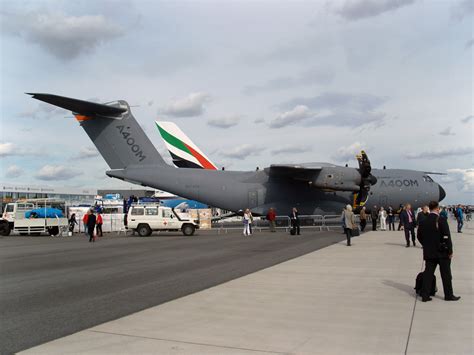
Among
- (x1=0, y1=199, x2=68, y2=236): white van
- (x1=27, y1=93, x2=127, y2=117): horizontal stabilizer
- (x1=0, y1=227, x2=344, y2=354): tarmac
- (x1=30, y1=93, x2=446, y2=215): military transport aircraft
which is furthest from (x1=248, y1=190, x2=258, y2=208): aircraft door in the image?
(x1=0, y1=199, x2=68, y2=236): white van

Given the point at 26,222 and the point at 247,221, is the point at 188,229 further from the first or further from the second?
the point at 26,222

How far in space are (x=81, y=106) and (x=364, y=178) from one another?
57.8ft

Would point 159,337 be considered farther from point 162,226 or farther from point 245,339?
point 162,226

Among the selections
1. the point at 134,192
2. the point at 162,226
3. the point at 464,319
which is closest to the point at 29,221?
the point at 162,226

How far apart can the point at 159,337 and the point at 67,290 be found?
4097 millimetres

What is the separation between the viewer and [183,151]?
116ft

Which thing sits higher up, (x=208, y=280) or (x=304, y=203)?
(x=304, y=203)

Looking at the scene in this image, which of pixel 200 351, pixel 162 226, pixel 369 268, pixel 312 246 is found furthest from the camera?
pixel 162 226

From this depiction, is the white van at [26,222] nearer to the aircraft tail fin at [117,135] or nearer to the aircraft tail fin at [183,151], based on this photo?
the aircraft tail fin at [117,135]

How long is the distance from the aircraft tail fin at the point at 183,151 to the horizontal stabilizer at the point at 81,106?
9251mm

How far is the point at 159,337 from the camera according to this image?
506 centimetres

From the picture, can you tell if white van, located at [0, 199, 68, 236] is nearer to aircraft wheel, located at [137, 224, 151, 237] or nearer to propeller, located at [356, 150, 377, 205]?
aircraft wheel, located at [137, 224, 151, 237]

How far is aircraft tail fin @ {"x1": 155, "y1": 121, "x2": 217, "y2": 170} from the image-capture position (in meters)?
35.4

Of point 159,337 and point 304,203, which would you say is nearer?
point 159,337
